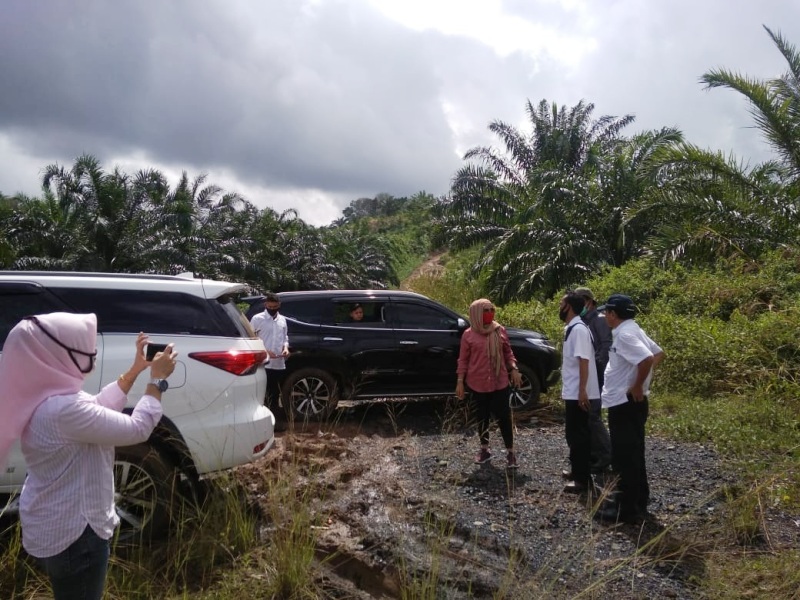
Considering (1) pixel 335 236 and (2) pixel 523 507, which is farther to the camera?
(1) pixel 335 236

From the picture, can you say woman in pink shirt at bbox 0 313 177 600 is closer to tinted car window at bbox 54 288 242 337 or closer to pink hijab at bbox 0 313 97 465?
pink hijab at bbox 0 313 97 465

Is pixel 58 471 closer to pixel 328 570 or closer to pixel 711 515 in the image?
pixel 328 570

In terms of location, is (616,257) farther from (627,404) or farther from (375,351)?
(627,404)

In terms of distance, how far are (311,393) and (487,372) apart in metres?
2.90

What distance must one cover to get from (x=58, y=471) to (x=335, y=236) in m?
34.7

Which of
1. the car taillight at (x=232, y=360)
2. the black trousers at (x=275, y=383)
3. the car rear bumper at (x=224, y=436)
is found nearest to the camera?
the car rear bumper at (x=224, y=436)

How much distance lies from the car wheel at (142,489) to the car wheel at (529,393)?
516 centimetres

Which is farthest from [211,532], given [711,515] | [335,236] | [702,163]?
[335,236]

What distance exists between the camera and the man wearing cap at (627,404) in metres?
4.68

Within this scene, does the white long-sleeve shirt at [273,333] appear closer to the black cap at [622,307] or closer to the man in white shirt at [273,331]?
the man in white shirt at [273,331]

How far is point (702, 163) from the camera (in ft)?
42.5

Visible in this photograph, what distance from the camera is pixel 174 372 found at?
14.3 feet

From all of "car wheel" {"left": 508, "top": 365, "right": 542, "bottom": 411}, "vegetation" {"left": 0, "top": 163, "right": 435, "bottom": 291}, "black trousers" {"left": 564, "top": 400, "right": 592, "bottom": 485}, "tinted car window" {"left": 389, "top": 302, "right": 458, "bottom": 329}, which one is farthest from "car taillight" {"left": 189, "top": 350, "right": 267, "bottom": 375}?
"vegetation" {"left": 0, "top": 163, "right": 435, "bottom": 291}

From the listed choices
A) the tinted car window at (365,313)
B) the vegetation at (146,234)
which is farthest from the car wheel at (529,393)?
the vegetation at (146,234)
